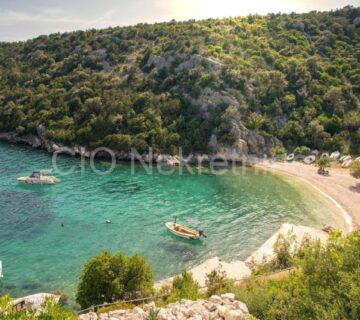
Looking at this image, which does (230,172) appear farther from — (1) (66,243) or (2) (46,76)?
(2) (46,76)

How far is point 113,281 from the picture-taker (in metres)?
26.5

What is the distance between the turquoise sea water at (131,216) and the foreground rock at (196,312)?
11.8 m

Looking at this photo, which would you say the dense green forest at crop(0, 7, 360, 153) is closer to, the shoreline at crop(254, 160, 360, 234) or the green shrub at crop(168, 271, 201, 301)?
the shoreline at crop(254, 160, 360, 234)

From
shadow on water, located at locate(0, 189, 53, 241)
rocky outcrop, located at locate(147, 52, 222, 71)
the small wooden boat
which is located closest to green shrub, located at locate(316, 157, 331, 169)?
the small wooden boat

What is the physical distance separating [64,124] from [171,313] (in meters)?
72.0

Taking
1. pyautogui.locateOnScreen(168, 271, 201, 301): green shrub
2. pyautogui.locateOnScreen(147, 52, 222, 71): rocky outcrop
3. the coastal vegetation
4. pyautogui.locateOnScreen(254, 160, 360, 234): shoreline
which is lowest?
pyautogui.locateOnScreen(168, 271, 201, 301): green shrub

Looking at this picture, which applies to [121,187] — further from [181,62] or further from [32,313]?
[181,62]

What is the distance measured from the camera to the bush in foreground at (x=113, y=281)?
26.7 m

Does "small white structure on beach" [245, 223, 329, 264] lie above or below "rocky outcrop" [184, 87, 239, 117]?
below

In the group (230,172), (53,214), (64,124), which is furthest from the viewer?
(64,124)

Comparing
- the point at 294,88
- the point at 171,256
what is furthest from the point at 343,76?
the point at 171,256

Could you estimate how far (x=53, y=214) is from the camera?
158 feet

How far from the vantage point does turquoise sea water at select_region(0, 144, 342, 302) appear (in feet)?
120

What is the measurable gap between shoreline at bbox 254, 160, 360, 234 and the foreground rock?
31102 millimetres
